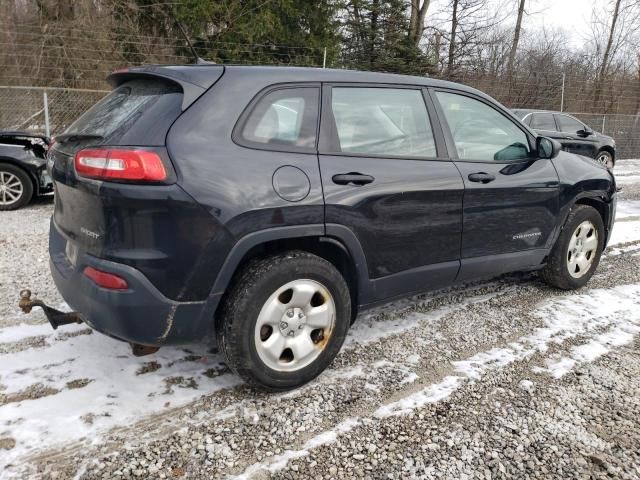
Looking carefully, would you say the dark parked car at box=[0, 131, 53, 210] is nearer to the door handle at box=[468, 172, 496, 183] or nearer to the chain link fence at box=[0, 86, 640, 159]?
the chain link fence at box=[0, 86, 640, 159]

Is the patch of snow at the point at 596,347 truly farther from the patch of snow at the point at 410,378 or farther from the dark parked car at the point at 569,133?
the dark parked car at the point at 569,133

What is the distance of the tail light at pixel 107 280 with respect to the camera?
2.31 meters

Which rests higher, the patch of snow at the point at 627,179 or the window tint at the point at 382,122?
the window tint at the point at 382,122

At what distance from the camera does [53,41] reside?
13.5 meters

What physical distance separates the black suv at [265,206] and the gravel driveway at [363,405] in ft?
0.91

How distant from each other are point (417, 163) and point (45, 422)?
2466mm

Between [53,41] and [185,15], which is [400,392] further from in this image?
[53,41]

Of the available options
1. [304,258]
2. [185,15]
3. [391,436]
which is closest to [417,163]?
[304,258]

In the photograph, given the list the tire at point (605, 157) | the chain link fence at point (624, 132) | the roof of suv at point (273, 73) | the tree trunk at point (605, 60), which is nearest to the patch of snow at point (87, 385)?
the roof of suv at point (273, 73)

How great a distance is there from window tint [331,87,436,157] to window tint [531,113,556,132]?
394 inches

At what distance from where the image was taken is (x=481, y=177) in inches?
134

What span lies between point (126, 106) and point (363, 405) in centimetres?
200

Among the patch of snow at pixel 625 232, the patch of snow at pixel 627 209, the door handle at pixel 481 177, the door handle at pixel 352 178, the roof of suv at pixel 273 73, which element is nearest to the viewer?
the roof of suv at pixel 273 73

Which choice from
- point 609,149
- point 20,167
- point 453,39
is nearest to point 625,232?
point 609,149
